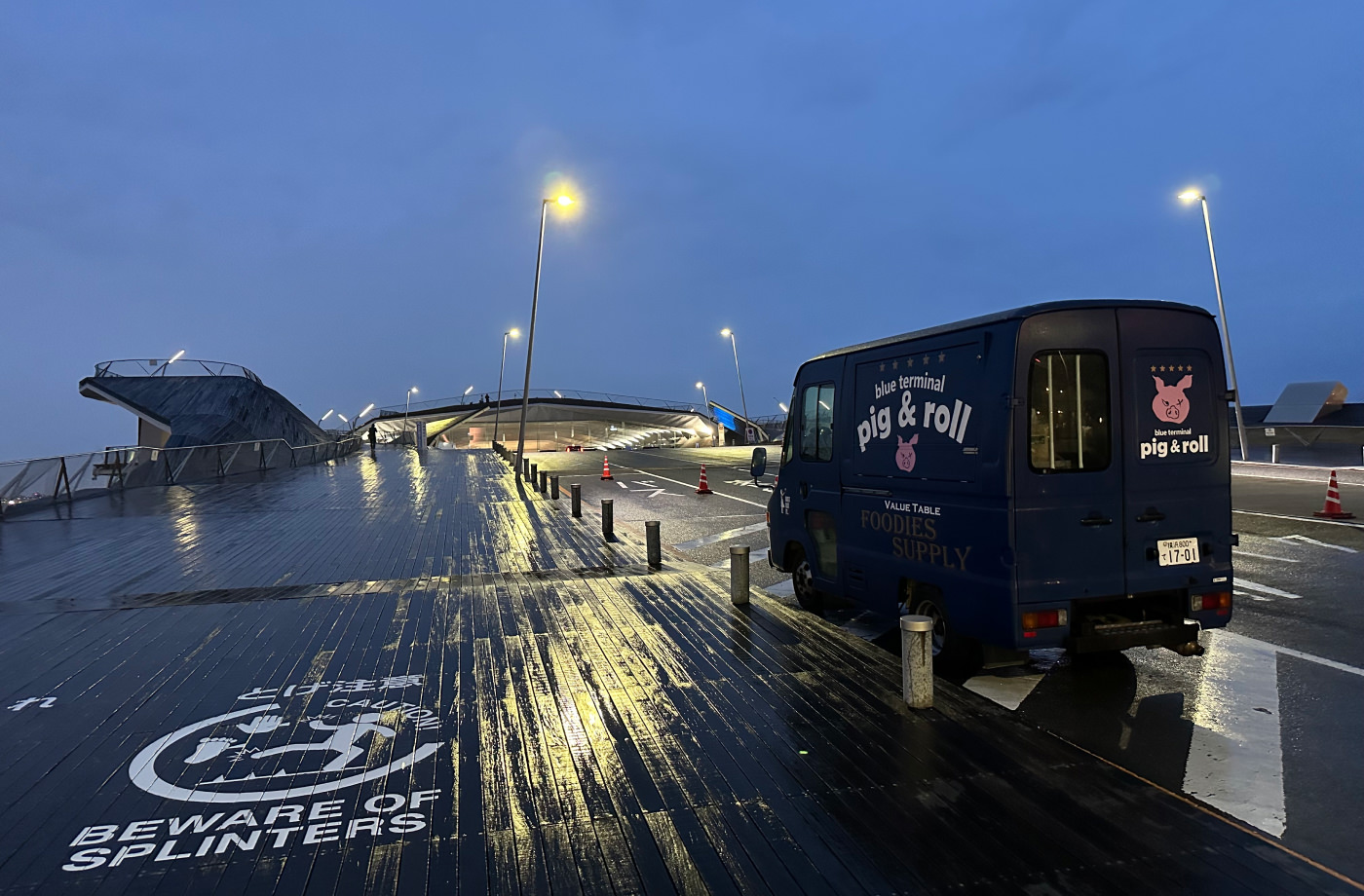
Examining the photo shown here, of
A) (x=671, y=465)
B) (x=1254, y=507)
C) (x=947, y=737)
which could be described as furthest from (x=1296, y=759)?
(x=671, y=465)

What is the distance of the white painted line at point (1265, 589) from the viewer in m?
8.17

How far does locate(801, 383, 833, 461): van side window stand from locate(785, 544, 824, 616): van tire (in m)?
1.06

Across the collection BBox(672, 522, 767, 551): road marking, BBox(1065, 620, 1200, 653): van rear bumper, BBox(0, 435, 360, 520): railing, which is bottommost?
BBox(672, 522, 767, 551): road marking

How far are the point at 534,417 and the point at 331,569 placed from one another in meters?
70.0

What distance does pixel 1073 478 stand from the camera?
5145mm

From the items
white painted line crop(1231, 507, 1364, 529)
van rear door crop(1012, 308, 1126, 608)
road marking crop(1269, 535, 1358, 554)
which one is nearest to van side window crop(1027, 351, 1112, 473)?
van rear door crop(1012, 308, 1126, 608)

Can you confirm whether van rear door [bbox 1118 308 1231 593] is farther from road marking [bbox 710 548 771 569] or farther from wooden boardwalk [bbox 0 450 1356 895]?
road marking [bbox 710 548 771 569]

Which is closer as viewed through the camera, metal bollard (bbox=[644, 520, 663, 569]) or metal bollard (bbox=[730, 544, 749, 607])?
metal bollard (bbox=[730, 544, 749, 607])

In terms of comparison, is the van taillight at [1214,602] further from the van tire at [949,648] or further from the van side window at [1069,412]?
the van tire at [949,648]

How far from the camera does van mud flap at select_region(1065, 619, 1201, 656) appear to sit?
521 cm

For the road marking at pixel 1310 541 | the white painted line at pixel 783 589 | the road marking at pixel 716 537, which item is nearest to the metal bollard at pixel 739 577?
the white painted line at pixel 783 589

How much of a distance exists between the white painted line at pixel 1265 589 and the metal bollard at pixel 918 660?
5.87 metres

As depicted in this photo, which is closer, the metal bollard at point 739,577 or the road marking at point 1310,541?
the metal bollard at point 739,577

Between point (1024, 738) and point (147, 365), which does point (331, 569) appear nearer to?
point (1024, 738)
